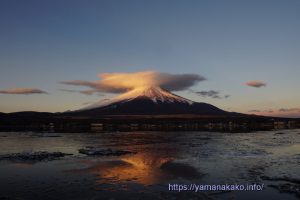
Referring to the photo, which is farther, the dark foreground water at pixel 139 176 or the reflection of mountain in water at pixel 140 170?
the reflection of mountain in water at pixel 140 170

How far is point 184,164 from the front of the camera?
23.8 m

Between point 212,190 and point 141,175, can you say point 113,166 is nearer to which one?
point 141,175

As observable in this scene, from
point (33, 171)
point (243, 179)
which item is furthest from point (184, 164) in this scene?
point (33, 171)

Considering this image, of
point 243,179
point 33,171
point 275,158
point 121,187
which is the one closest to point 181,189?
point 121,187

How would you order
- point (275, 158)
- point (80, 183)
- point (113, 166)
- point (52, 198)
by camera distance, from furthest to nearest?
point (275, 158)
point (113, 166)
point (80, 183)
point (52, 198)

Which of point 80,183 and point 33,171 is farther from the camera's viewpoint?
point 33,171

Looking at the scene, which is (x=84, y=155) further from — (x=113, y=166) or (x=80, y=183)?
(x=80, y=183)

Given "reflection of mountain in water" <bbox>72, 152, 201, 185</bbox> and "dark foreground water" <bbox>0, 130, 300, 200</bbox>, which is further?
"reflection of mountain in water" <bbox>72, 152, 201, 185</bbox>

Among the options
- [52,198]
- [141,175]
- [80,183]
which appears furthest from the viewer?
[141,175]

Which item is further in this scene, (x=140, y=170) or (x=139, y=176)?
(x=140, y=170)

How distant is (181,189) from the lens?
16047mm

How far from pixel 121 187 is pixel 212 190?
13.6 ft

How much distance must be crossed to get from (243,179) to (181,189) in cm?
401

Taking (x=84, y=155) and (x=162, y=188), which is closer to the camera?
(x=162, y=188)
